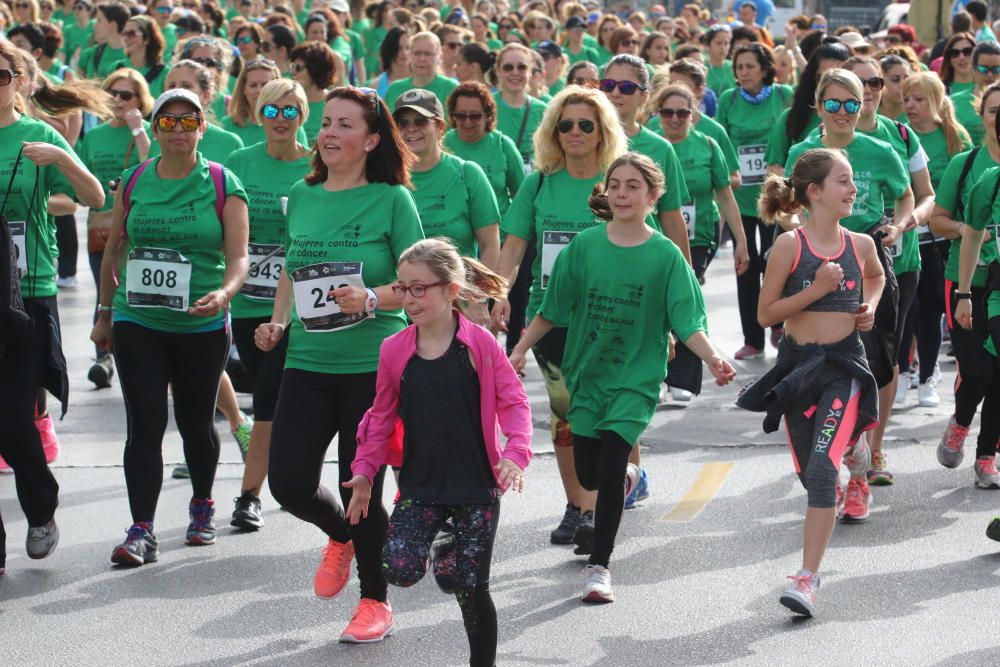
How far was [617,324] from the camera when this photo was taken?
20.7ft

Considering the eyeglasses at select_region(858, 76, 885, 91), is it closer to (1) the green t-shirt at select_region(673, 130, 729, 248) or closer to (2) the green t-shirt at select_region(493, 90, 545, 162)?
(1) the green t-shirt at select_region(673, 130, 729, 248)

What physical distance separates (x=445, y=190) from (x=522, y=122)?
3.81 meters

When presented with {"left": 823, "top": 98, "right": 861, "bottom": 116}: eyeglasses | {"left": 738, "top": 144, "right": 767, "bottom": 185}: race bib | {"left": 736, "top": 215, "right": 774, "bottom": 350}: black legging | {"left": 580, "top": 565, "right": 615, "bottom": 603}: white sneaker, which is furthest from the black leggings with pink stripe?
{"left": 738, "top": 144, "right": 767, "bottom": 185}: race bib

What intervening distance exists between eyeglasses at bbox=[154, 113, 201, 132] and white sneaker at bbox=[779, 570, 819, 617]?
288 centimetres

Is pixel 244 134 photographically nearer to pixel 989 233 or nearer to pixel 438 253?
pixel 989 233

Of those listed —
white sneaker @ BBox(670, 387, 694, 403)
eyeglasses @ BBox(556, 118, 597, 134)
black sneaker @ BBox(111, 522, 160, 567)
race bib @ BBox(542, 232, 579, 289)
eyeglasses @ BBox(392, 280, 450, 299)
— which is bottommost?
white sneaker @ BBox(670, 387, 694, 403)

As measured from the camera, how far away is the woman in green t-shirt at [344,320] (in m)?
5.73

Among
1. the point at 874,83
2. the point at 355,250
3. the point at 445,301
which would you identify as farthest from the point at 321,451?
the point at 874,83

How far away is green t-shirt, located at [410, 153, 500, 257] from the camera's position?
24.2ft

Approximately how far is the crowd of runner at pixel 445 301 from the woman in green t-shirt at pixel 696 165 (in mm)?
589

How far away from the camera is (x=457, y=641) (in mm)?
5664

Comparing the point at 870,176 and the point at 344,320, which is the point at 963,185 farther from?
the point at 344,320

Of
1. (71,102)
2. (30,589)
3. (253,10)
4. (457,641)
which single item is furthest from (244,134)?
(253,10)

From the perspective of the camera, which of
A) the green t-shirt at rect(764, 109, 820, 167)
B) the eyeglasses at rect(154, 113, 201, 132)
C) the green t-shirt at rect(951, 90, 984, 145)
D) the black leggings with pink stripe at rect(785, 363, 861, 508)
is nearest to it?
the black leggings with pink stripe at rect(785, 363, 861, 508)
